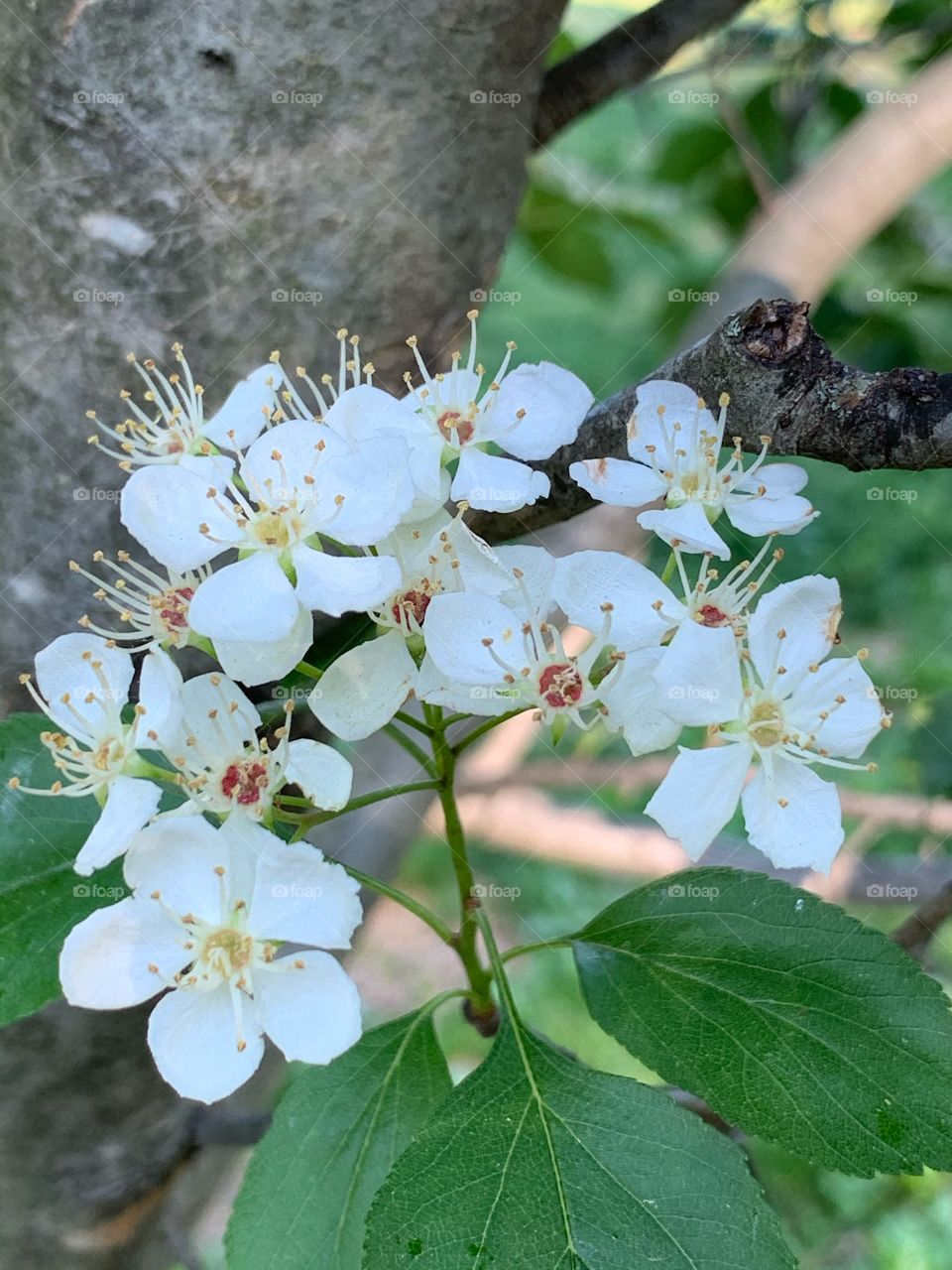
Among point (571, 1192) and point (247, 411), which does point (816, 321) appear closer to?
point (247, 411)

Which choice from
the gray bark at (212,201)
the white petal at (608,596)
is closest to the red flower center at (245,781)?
the white petal at (608,596)

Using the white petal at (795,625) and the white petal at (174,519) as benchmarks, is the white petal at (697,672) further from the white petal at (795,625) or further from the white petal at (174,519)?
the white petal at (174,519)

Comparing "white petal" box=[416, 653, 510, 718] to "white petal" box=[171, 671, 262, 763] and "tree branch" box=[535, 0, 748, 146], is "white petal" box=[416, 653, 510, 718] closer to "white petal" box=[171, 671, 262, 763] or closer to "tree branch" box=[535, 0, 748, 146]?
"white petal" box=[171, 671, 262, 763]

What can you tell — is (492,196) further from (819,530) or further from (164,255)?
(819,530)

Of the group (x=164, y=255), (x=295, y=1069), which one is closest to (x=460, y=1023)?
(x=295, y=1069)

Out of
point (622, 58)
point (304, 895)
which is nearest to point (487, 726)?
point (304, 895)
